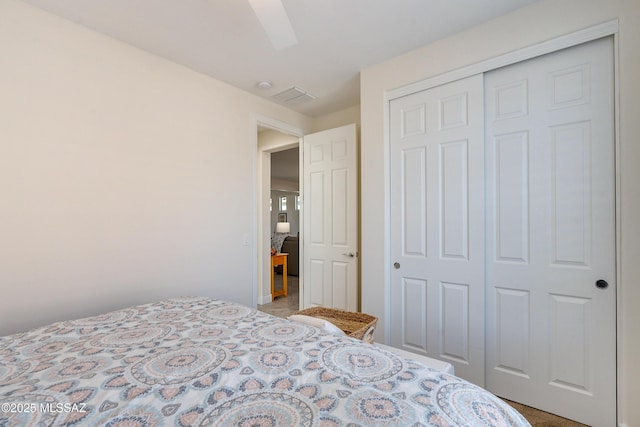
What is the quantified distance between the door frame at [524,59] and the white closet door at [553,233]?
0.13 ft

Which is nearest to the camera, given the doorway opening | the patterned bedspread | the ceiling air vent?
the patterned bedspread

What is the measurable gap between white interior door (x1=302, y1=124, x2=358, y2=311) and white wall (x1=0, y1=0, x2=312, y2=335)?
2.73 ft

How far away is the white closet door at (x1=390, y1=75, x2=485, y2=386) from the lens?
80.2 inches

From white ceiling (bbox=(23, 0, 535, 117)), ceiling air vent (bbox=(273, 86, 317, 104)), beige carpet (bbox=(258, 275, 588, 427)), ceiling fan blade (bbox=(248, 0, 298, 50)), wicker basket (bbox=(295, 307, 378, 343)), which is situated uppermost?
white ceiling (bbox=(23, 0, 535, 117))

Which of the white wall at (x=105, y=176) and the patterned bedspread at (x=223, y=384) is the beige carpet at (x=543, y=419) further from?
the white wall at (x=105, y=176)

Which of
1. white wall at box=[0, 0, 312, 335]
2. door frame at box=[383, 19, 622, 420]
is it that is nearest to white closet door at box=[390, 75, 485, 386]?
door frame at box=[383, 19, 622, 420]

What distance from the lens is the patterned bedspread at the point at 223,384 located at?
72 centimetres

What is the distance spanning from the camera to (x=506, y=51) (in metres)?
1.91

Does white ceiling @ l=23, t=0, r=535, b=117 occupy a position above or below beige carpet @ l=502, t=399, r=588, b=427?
above

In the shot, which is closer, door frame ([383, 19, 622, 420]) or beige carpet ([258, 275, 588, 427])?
door frame ([383, 19, 622, 420])

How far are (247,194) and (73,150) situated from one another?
138 cm

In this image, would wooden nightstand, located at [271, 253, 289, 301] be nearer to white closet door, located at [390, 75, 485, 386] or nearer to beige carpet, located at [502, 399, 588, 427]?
white closet door, located at [390, 75, 485, 386]

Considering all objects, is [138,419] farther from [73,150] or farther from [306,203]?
[306,203]

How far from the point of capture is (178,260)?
2.39m
